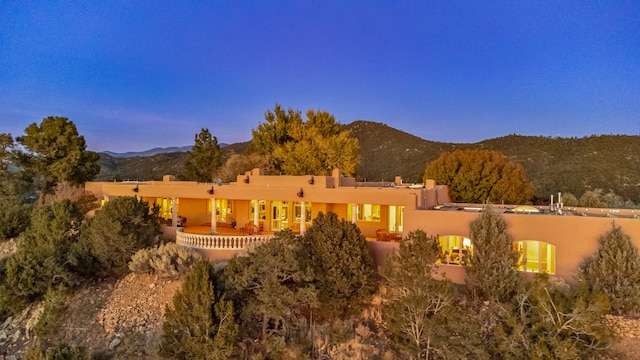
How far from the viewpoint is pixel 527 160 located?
43.9 m

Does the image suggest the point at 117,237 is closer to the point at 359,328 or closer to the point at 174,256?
the point at 174,256

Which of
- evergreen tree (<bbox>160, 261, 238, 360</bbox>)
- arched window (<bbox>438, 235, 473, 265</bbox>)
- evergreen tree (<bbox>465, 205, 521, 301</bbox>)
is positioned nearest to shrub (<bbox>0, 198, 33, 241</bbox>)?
evergreen tree (<bbox>160, 261, 238, 360</bbox>)

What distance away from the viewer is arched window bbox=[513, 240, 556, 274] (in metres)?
13.2

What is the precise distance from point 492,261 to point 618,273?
3201mm

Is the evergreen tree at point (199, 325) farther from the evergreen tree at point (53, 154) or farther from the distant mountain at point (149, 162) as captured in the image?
the distant mountain at point (149, 162)

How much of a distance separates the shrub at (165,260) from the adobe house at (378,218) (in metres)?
0.84

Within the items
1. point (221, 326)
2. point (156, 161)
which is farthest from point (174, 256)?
point (156, 161)

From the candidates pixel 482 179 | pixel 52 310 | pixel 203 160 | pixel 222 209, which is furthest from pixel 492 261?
pixel 203 160

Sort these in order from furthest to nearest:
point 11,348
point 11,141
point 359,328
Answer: point 11,141 < point 11,348 < point 359,328

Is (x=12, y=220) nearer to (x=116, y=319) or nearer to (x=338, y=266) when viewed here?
(x=116, y=319)

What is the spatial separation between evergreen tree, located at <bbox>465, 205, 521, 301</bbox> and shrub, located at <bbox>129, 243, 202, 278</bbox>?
9.55 m

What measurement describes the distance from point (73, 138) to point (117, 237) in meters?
13.9

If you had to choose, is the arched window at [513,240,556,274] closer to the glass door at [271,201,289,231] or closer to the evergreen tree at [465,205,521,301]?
the evergreen tree at [465,205,521,301]

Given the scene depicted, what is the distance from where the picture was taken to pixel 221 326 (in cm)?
1122
